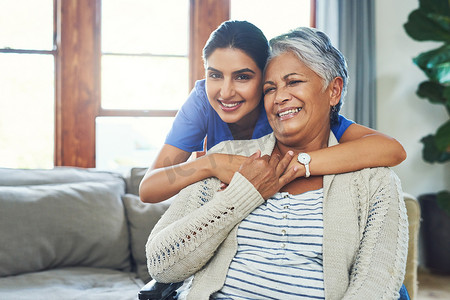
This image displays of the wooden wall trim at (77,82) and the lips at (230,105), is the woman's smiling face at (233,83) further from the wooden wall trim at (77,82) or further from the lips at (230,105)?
the wooden wall trim at (77,82)

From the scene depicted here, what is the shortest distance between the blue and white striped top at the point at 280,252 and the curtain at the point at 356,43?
Result: 7.42ft

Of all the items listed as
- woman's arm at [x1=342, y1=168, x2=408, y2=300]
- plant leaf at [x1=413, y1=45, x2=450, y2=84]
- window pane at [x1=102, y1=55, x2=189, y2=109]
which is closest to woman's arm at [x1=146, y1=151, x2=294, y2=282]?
woman's arm at [x1=342, y1=168, x2=408, y2=300]

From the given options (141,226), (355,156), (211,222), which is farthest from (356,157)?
(141,226)

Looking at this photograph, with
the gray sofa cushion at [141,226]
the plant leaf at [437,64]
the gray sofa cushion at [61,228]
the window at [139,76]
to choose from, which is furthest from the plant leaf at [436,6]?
the window at [139,76]

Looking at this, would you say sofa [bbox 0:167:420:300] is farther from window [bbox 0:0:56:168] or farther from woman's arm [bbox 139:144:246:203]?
window [bbox 0:0:56:168]

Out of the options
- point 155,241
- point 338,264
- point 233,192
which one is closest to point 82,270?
point 155,241

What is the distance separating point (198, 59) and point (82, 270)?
6.08 ft

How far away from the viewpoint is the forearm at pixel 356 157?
137cm

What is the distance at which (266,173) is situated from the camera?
1356 millimetres

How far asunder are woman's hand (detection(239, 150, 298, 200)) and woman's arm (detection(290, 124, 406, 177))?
37mm

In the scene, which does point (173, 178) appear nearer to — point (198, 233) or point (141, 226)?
point (198, 233)

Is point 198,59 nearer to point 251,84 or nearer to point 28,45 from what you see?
point 28,45

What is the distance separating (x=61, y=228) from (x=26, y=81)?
154 cm

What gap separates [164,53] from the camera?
3.43m
